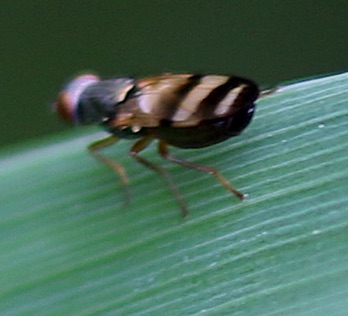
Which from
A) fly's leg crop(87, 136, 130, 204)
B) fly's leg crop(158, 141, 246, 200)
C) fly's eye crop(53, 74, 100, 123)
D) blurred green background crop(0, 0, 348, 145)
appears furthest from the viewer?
blurred green background crop(0, 0, 348, 145)

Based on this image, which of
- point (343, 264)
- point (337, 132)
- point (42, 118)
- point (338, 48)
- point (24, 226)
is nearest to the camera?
point (343, 264)

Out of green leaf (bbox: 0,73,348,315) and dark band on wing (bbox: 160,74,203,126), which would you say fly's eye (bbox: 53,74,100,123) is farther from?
dark band on wing (bbox: 160,74,203,126)

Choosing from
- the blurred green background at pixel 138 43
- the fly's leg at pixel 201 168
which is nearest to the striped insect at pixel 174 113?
the fly's leg at pixel 201 168

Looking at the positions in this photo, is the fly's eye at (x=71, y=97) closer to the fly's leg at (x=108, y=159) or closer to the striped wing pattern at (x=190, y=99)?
the fly's leg at (x=108, y=159)

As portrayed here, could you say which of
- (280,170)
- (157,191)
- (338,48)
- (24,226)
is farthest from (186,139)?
(338,48)

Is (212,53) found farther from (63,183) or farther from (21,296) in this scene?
(21,296)

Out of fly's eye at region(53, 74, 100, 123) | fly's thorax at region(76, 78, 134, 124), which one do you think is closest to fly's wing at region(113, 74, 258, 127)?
fly's thorax at region(76, 78, 134, 124)
